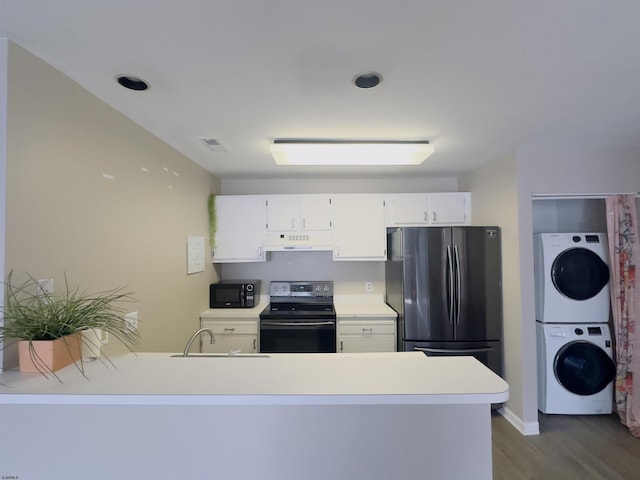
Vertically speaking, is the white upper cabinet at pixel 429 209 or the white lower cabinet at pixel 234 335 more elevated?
the white upper cabinet at pixel 429 209

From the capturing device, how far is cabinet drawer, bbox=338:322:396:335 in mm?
2711

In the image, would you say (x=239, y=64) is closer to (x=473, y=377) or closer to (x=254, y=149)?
(x=254, y=149)

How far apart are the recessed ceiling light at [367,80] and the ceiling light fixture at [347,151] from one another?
26.4 inches

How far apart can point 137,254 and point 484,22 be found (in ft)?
7.04

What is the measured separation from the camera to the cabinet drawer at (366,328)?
8.89 ft

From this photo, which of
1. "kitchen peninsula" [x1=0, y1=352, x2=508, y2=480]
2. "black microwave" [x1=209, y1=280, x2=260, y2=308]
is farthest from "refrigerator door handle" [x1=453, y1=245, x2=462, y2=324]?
"black microwave" [x1=209, y1=280, x2=260, y2=308]

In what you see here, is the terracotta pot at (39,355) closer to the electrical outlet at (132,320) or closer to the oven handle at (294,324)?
the electrical outlet at (132,320)

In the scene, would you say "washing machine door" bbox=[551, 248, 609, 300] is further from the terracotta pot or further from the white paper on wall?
the terracotta pot

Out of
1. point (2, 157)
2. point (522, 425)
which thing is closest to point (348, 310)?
point (522, 425)

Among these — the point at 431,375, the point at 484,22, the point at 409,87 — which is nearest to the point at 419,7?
the point at 484,22

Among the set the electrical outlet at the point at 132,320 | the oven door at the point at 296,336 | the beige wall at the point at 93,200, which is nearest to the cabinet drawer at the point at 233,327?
the oven door at the point at 296,336

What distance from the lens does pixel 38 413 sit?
0.98m

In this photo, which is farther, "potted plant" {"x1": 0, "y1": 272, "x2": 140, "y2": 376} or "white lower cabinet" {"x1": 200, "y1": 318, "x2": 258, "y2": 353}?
"white lower cabinet" {"x1": 200, "y1": 318, "x2": 258, "y2": 353}

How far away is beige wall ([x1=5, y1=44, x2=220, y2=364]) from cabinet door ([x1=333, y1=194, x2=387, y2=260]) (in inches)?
60.3
